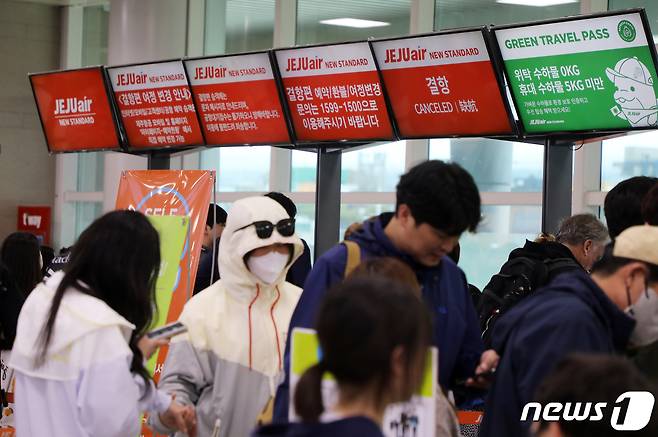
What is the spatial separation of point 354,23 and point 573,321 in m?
7.94

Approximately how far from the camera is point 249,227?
3.68 metres

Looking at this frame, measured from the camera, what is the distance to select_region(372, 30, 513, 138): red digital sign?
5.79 m

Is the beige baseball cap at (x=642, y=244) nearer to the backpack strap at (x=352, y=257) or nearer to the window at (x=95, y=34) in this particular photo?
the backpack strap at (x=352, y=257)

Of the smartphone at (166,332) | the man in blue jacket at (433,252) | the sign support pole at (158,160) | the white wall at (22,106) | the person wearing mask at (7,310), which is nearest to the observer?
the man in blue jacket at (433,252)

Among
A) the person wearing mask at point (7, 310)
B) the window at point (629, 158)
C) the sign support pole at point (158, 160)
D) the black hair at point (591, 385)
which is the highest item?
the window at point (629, 158)

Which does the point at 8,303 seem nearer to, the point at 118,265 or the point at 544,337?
the point at 118,265

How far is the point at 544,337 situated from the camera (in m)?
2.49

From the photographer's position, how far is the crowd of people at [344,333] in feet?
6.26

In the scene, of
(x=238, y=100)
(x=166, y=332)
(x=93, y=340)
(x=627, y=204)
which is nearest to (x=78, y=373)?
(x=93, y=340)

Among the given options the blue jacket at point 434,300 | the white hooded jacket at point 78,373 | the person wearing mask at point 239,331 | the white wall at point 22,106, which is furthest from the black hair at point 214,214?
the white wall at point 22,106

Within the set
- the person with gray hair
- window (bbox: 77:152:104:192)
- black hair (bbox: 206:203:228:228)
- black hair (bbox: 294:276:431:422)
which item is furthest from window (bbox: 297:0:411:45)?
black hair (bbox: 294:276:431:422)

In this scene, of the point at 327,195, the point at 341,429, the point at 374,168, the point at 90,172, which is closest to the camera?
the point at 341,429

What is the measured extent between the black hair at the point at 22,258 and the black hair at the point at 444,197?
4.29 m

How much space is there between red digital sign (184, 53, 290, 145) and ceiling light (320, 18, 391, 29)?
9.87 ft
